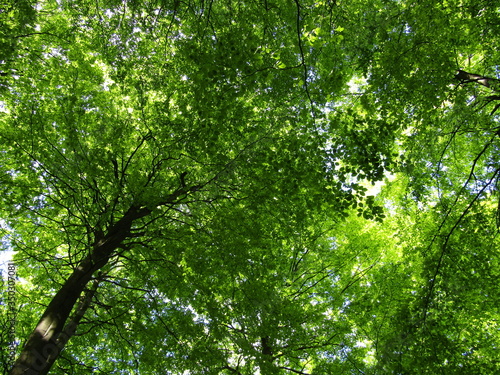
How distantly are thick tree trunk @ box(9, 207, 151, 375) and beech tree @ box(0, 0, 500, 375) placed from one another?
26 millimetres

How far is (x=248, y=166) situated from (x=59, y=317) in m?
4.17

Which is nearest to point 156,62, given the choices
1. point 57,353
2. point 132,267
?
point 132,267

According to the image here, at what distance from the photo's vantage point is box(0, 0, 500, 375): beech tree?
15.8 ft

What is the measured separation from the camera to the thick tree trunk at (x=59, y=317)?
15.7 ft

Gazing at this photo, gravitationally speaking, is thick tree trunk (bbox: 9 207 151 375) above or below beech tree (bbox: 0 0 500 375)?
below

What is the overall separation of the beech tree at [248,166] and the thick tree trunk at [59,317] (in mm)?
26

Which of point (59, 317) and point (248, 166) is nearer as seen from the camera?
point (59, 317)

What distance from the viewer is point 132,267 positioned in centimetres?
675

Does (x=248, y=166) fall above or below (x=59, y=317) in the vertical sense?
above

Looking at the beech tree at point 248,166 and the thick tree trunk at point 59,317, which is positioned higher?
the beech tree at point 248,166

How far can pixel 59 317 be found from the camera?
536 centimetres

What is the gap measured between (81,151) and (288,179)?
4.22 metres

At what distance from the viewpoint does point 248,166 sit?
18.8 ft

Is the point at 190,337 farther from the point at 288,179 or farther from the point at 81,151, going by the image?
the point at 81,151
